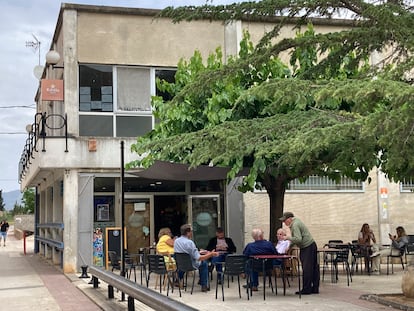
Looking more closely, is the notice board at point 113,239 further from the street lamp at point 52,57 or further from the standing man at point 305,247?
the standing man at point 305,247

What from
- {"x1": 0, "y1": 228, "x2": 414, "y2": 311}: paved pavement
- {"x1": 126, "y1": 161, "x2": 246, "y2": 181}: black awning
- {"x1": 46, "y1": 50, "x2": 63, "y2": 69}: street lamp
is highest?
{"x1": 46, "y1": 50, "x2": 63, "y2": 69}: street lamp

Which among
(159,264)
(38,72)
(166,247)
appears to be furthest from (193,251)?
(38,72)

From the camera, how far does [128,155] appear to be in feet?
59.5

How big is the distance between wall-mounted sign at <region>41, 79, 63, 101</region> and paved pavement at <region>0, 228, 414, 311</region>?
5101 mm

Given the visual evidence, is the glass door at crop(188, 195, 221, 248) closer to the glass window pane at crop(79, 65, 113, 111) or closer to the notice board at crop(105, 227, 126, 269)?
the notice board at crop(105, 227, 126, 269)

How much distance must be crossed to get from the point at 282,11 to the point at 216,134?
212 cm

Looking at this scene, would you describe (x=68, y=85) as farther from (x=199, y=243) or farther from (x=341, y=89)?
(x=341, y=89)

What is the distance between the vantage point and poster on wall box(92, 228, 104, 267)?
58.6 ft

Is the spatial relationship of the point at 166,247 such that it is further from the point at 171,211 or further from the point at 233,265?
the point at 171,211

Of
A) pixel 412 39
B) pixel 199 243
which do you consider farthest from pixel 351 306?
pixel 199 243

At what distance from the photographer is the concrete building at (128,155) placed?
17.6 meters

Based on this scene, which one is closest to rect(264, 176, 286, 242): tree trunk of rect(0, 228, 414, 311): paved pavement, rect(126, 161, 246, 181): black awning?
rect(126, 161, 246, 181): black awning

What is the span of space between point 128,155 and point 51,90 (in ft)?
9.46

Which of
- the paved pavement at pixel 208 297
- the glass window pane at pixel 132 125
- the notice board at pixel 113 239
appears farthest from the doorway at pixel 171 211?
the paved pavement at pixel 208 297
